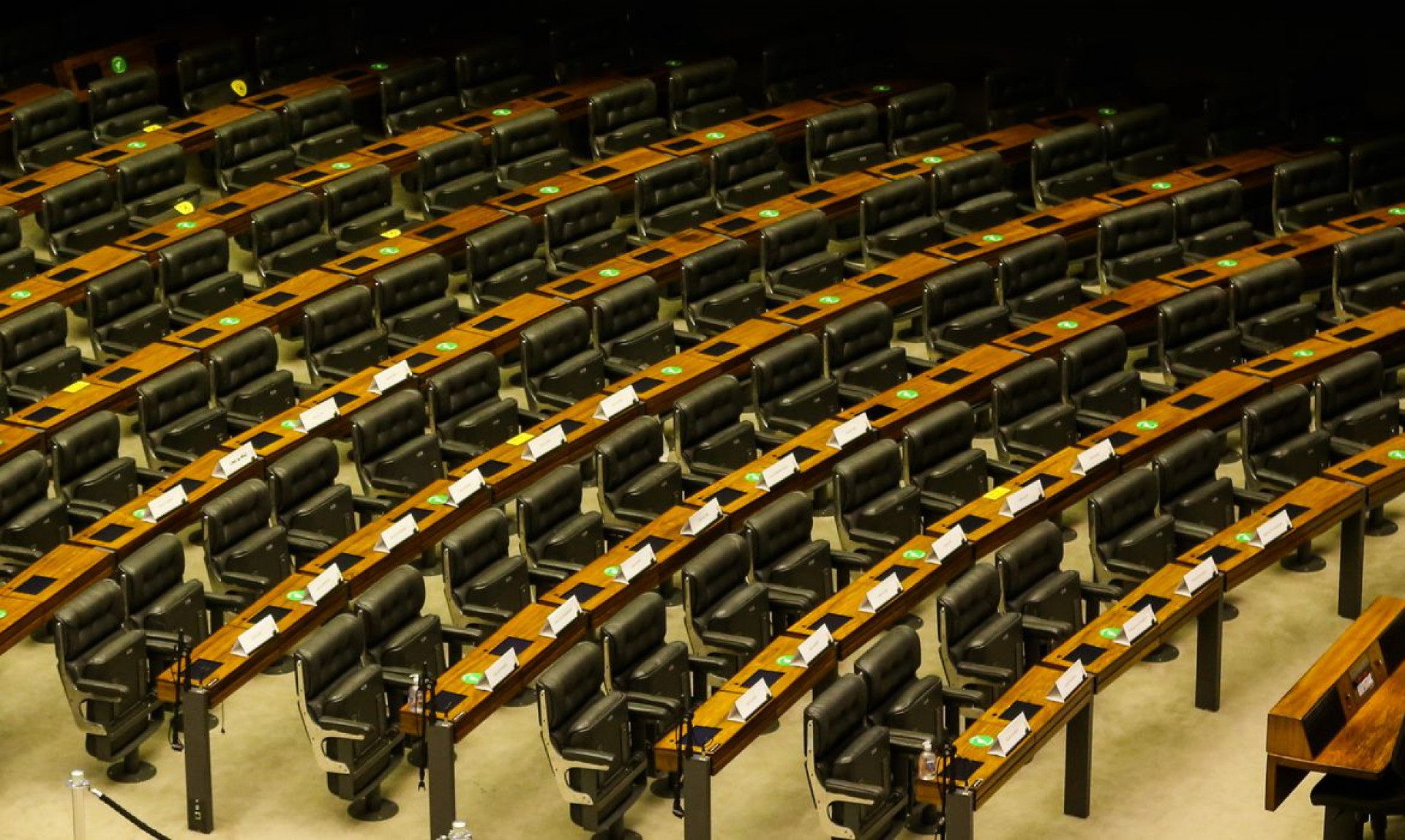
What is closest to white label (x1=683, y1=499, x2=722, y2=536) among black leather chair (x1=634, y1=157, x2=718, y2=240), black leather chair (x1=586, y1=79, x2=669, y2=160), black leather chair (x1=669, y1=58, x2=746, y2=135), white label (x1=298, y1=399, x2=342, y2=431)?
white label (x1=298, y1=399, x2=342, y2=431)

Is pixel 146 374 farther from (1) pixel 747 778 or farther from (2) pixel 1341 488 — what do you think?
(2) pixel 1341 488

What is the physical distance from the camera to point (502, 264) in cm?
984

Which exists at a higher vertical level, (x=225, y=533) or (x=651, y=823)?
(x=225, y=533)

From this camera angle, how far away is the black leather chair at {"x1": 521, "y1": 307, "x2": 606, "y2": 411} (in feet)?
29.9

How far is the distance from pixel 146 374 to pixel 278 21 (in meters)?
3.23

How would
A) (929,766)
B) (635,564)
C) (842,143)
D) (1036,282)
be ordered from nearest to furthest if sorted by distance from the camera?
1. (929,766)
2. (635,564)
3. (1036,282)
4. (842,143)

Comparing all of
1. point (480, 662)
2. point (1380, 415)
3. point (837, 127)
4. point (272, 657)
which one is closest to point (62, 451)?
point (272, 657)

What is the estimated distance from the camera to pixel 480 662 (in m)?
7.41

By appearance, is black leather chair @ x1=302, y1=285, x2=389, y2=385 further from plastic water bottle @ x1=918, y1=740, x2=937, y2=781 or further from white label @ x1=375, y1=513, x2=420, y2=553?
plastic water bottle @ x1=918, y1=740, x2=937, y2=781

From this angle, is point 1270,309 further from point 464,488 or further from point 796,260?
point 464,488

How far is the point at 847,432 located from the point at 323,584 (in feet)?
6.49

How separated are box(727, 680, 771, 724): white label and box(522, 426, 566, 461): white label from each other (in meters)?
1.57

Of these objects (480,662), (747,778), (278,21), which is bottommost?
(747,778)

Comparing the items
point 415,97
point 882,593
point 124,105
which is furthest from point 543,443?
point 124,105
